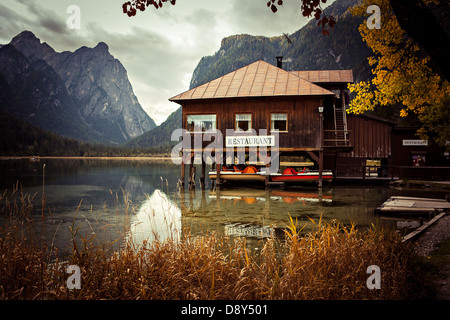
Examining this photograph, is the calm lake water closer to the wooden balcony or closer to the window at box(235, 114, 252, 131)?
the wooden balcony

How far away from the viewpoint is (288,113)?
84.8 feet

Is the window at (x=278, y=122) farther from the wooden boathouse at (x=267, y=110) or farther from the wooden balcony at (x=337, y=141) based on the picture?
the wooden balcony at (x=337, y=141)

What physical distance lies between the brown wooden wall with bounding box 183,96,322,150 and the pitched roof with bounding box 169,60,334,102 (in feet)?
1.91

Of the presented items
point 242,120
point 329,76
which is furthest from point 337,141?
point 242,120

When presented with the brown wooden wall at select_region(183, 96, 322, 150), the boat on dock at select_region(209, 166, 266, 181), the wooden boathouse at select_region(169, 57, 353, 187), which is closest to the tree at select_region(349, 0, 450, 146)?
the wooden boathouse at select_region(169, 57, 353, 187)

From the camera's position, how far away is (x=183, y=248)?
5750 millimetres

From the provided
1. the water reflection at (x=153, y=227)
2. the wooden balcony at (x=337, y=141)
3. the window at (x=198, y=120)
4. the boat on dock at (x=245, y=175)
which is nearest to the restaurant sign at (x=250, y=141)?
the window at (x=198, y=120)

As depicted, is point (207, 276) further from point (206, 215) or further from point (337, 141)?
point (337, 141)

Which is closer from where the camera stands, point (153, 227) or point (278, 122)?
point (153, 227)

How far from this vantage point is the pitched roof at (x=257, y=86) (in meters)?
25.3

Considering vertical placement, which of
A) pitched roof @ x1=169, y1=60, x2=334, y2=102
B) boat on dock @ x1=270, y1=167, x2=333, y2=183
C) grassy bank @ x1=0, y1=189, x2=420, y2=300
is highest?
pitched roof @ x1=169, y1=60, x2=334, y2=102

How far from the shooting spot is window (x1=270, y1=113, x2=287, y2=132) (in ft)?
85.5

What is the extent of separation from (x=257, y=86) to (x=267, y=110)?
83.6 inches

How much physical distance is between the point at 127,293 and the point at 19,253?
2129 millimetres
